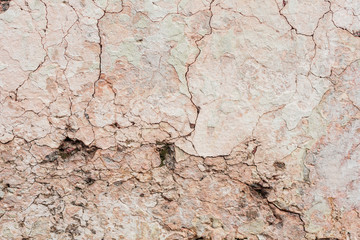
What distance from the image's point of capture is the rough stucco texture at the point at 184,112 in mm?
1642

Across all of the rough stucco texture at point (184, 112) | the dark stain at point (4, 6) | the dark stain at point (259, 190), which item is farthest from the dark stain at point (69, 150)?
the dark stain at point (259, 190)

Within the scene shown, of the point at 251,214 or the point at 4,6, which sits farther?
the point at 251,214

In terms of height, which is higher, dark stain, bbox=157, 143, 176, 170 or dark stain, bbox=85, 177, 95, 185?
dark stain, bbox=157, 143, 176, 170

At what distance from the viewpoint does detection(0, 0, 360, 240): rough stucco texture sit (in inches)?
64.6

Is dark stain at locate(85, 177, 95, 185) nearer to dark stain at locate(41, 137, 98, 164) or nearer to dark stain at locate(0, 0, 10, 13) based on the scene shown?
dark stain at locate(41, 137, 98, 164)

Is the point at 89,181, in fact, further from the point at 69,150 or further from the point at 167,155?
the point at 167,155

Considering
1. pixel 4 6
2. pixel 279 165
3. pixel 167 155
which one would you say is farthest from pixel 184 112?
pixel 4 6

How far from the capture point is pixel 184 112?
1667 millimetres

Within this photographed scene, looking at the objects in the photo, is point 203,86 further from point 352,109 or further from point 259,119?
point 352,109

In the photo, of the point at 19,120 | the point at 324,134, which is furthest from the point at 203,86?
the point at 19,120

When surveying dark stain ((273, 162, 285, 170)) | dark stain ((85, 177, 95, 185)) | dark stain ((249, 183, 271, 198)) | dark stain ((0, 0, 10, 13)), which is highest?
dark stain ((0, 0, 10, 13))

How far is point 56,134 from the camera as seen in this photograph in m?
1.66

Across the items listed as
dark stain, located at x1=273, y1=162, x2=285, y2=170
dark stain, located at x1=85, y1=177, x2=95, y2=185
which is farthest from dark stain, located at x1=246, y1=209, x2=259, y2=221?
dark stain, located at x1=85, y1=177, x2=95, y2=185

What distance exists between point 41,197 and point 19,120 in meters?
0.36
